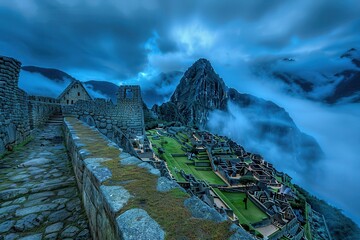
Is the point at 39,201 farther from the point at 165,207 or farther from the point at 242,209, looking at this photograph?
the point at 242,209

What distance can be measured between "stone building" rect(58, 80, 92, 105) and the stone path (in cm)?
2736

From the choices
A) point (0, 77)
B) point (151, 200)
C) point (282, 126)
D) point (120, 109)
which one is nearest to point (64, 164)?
point (0, 77)

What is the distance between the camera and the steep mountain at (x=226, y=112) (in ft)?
311

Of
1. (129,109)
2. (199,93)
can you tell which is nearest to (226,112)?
(199,93)

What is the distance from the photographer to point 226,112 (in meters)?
125

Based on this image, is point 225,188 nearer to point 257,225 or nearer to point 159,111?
point 257,225

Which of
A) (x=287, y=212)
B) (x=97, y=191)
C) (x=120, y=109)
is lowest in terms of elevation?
(x=287, y=212)

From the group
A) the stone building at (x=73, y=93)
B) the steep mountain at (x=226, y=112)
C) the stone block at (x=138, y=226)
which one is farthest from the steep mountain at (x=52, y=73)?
the stone block at (x=138, y=226)

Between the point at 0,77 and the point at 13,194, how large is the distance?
3.98m

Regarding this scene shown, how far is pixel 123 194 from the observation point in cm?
142

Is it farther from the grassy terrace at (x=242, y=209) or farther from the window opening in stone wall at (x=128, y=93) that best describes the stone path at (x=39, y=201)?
the grassy terrace at (x=242, y=209)

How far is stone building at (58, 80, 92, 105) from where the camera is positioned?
27275 millimetres

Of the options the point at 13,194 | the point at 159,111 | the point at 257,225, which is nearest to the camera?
the point at 13,194

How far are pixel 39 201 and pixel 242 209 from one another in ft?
77.9
